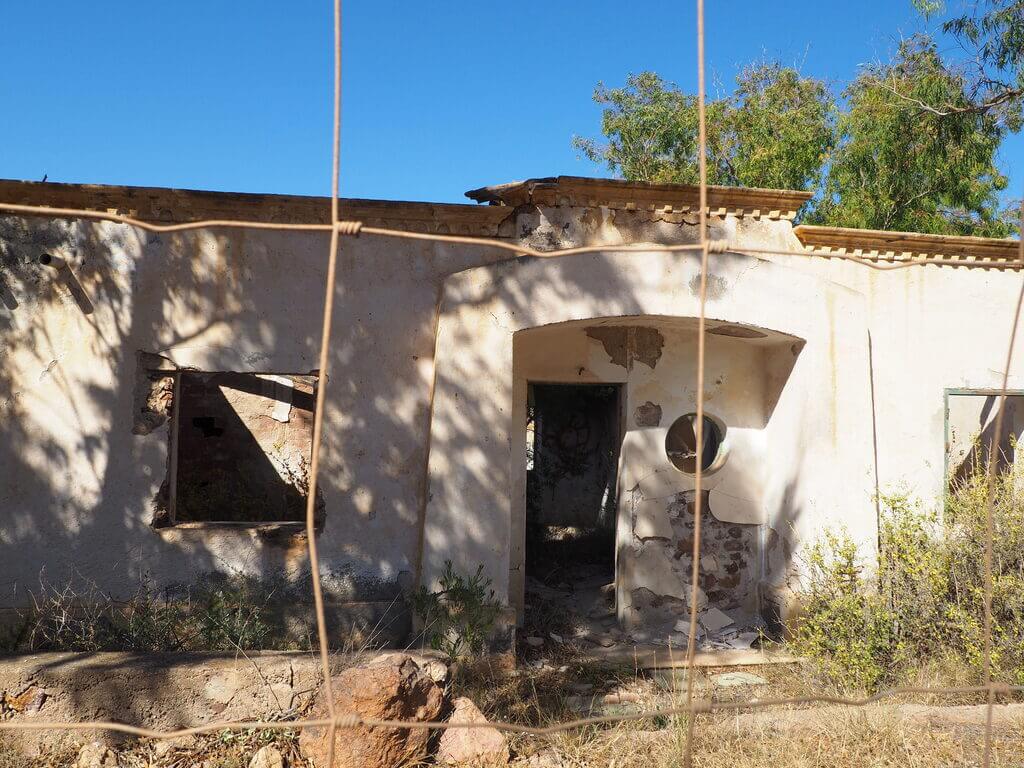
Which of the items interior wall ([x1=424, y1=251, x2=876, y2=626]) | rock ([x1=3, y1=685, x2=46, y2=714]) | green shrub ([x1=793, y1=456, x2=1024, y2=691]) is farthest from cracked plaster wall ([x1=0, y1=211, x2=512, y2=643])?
green shrub ([x1=793, y1=456, x2=1024, y2=691])

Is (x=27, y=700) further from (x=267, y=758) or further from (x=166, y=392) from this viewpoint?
(x=166, y=392)

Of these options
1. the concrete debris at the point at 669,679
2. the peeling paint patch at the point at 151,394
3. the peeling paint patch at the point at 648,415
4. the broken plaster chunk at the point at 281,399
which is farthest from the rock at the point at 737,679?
the broken plaster chunk at the point at 281,399

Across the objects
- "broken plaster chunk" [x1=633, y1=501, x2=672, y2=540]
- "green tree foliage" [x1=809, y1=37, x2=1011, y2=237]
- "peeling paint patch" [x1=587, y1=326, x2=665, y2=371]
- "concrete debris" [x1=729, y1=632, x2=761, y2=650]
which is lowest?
"concrete debris" [x1=729, y1=632, x2=761, y2=650]

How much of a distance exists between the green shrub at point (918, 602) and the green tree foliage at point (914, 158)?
5.96 meters

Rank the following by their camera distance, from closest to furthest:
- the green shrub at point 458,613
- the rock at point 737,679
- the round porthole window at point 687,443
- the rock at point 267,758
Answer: the rock at point 267,758
the green shrub at point 458,613
the rock at point 737,679
the round porthole window at point 687,443

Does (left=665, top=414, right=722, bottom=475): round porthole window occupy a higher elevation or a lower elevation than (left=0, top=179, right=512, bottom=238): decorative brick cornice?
lower

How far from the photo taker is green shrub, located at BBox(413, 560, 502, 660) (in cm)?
565

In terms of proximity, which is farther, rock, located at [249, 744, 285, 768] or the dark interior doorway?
the dark interior doorway

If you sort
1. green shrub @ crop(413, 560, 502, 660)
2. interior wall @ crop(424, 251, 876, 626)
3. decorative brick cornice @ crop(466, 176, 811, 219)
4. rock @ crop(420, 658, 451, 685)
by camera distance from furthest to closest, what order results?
decorative brick cornice @ crop(466, 176, 811, 219) → interior wall @ crop(424, 251, 876, 626) → green shrub @ crop(413, 560, 502, 660) → rock @ crop(420, 658, 451, 685)

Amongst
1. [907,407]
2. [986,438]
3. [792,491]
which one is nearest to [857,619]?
[792,491]

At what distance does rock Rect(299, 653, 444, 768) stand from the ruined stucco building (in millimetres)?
2019

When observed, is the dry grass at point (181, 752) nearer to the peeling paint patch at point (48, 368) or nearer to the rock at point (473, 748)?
the rock at point (473, 748)

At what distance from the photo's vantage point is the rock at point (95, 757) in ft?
11.8

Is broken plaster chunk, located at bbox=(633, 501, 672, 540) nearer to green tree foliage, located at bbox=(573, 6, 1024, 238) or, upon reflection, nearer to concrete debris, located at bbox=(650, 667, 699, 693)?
concrete debris, located at bbox=(650, 667, 699, 693)
